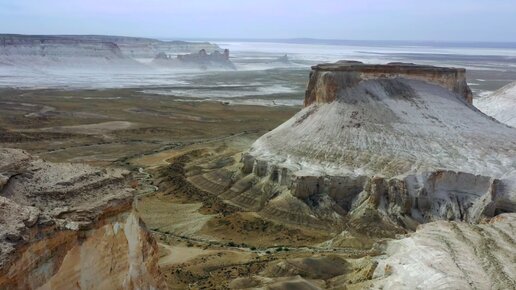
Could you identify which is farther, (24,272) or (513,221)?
(513,221)

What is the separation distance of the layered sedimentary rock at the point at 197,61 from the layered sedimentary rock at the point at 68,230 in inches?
5990

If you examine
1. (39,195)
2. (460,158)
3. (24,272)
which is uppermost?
(39,195)

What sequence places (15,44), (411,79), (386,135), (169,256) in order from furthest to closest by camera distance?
(15,44) < (411,79) < (386,135) < (169,256)

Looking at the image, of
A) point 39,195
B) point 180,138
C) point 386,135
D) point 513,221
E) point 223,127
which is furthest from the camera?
point 223,127

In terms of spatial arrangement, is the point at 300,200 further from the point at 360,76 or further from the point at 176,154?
the point at 176,154

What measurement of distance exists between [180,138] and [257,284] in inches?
1532

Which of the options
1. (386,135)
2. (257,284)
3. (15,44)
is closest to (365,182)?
(386,135)

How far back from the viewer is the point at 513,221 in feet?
73.6

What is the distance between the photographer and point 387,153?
33.9 metres

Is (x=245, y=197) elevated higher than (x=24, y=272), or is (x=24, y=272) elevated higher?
(x=24, y=272)

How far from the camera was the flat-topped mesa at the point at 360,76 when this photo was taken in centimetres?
3869

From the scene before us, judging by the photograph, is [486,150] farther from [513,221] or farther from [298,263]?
[298,263]

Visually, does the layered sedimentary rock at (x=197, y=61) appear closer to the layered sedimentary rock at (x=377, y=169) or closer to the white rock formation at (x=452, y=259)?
the layered sedimentary rock at (x=377, y=169)

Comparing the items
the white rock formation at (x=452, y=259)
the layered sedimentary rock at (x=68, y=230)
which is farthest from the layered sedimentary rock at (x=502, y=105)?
the layered sedimentary rock at (x=68, y=230)
